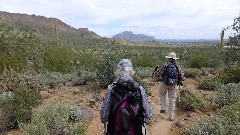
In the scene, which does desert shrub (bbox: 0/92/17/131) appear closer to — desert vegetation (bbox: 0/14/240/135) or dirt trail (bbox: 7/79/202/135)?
desert vegetation (bbox: 0/14/240/135)

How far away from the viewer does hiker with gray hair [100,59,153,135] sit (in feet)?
14.3

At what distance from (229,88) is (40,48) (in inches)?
441

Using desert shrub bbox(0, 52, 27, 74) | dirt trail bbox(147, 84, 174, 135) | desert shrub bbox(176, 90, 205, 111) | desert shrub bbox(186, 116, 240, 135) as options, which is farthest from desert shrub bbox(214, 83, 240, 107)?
desert shrub bbox(0, 52, 27, 74)

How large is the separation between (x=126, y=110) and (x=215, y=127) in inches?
117

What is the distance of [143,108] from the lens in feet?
14.9

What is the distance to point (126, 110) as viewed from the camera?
171 inches

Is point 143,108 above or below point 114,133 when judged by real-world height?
above

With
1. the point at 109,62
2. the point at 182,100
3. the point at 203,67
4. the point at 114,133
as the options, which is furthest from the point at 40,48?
the point at 114,133

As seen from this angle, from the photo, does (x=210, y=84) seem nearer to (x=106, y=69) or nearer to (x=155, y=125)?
(x=106, y=69)

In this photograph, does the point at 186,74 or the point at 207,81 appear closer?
the point at 207,81

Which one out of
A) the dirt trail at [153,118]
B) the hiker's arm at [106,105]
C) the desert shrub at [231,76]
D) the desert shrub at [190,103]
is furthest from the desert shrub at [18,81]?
the desert shrub at [231,76]

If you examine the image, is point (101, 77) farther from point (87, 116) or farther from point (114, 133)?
point (114, 133)

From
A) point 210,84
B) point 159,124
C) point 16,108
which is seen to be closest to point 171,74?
point 159,124

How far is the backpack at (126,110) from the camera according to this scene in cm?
436
